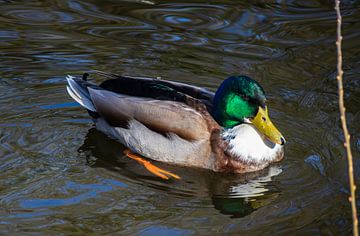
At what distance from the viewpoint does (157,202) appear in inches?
274

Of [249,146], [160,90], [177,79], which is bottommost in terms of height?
[249,146]

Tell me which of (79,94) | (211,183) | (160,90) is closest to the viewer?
(211,183)

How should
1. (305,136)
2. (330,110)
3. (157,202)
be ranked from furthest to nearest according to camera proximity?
(330,110) → (305,136) → (157,202)

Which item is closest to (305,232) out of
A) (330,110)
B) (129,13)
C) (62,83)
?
(330,110)

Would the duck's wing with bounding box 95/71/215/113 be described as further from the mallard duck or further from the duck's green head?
the duck's green head

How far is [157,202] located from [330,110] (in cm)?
267

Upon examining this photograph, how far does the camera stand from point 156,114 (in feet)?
25.4

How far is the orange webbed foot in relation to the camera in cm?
754

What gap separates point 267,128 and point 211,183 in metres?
0.71

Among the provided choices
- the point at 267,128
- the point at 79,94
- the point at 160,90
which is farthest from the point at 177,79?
the point at 267,128

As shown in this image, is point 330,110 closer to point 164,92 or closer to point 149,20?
point 164,92

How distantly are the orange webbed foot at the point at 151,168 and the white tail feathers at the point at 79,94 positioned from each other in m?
0.65

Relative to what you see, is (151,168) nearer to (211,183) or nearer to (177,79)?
(211,183)

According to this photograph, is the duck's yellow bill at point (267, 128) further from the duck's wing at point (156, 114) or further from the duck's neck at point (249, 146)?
the duck's wing at point (156, 114)
